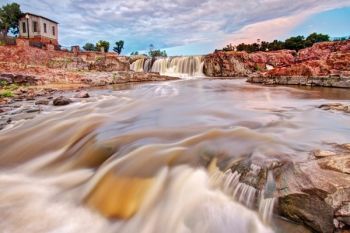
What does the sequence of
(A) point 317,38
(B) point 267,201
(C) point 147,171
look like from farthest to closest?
1. (A) point 317,38
2. (C) point 147,171
3. (B) point 267,201

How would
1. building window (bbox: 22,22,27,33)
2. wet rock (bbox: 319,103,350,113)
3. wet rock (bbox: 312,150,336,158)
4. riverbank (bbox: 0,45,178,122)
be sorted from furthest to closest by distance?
building window (bbox: 22,22,27,33) → riverbank (bbox: 0,45,178,122) → wet rock (bbox: 319,103,350,113) → wet rock (bbox: 312,150,336,158)

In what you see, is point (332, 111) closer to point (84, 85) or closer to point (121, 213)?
→ point (121, 213)

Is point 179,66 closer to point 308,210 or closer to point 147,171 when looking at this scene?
point 147,171

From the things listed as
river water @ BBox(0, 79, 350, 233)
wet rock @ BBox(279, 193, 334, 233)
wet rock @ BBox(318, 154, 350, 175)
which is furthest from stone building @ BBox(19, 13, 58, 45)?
wet rock @ BBox(279, 193, 334, 233)

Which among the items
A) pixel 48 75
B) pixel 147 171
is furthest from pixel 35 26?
pixel 147 171

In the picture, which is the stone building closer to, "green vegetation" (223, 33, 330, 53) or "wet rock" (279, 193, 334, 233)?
"green vegetation" (223, 33, 330, 53)

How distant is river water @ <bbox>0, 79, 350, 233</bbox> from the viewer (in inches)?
119

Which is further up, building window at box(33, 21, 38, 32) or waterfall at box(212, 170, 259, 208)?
building window at box(33, 21, 38, 32)

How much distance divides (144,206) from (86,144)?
7.61 ft

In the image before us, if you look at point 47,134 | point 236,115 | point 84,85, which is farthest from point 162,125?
point 84,85

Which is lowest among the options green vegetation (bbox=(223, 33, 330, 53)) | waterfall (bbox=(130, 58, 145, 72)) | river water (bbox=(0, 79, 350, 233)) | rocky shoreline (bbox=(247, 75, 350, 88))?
river water (bbox=(0, 79, 350, 233))

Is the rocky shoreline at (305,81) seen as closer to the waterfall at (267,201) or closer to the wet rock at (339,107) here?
the wet rock at (339,107)

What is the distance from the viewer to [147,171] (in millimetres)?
3816

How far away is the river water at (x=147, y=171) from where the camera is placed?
9.95 ft
